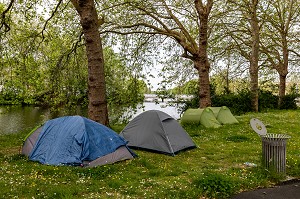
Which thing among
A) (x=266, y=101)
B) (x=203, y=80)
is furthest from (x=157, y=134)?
(x=266, y=101)

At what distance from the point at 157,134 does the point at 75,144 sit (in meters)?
3.29

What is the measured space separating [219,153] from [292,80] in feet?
113

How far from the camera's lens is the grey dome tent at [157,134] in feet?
35.9

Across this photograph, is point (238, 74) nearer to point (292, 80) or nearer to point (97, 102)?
point (292, 80)

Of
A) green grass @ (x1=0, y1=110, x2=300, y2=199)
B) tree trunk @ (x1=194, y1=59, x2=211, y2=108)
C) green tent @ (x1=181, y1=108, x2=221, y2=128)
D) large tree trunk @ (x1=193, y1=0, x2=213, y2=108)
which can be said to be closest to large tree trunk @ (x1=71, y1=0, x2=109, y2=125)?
green grass @ (x1=0, y1=110, x2=300, y2=199)

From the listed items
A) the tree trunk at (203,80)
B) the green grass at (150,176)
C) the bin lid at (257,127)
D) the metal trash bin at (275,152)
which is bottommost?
the green grass at (150,176)

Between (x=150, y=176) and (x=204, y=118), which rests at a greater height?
(x=204, y=118)

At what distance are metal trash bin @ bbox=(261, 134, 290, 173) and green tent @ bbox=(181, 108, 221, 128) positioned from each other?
327 inches

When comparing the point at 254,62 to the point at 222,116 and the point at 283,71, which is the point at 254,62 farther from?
the point at 283,71

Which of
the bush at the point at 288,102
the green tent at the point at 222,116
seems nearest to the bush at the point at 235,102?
the bush at the point at 288,102

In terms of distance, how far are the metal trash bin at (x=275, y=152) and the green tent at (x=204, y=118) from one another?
8.29 metres

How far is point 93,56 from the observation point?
12.5 meters

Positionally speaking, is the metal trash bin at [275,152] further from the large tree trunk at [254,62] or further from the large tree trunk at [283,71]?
the large tree trunk at [283,71]

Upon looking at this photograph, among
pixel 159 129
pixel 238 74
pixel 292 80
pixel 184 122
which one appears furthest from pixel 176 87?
pixel 292 80
